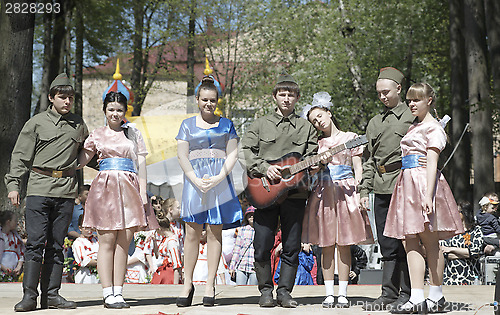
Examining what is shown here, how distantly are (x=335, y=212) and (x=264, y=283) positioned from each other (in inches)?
37.2

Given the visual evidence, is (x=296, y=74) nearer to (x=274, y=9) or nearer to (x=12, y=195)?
(x=274, y=9)

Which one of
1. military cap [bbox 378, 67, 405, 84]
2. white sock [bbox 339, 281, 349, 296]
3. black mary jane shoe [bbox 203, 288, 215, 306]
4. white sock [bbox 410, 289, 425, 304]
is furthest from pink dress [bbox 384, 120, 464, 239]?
black mary jane shoe [bbox 203, 288, 215, 306]

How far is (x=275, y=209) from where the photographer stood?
21.5 ft

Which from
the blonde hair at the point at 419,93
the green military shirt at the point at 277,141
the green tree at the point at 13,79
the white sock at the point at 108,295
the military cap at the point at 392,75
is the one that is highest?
the green tree at the point at 13,79

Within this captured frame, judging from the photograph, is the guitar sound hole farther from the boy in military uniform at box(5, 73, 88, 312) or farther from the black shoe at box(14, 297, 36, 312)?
the black shoe at box(14, 297, 36, 312)

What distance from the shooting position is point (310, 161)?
6324 mm

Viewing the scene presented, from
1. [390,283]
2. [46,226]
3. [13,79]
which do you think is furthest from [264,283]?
[13,79]

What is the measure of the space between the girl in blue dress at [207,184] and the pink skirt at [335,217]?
0.70 m

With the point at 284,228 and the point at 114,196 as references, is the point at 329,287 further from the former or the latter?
the point at 114,196

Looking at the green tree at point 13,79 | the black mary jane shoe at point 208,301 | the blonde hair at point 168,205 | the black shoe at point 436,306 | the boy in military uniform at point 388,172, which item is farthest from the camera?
the green tree at point 13,79

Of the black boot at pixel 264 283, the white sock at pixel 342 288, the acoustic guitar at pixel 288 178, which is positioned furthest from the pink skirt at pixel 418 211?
the black boot at pixel 264 283

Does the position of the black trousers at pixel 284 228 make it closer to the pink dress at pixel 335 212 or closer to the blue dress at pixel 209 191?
the pink dress at pixel 335 212

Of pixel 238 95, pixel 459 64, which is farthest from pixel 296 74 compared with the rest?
pixel 459 64

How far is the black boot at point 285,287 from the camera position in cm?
630
